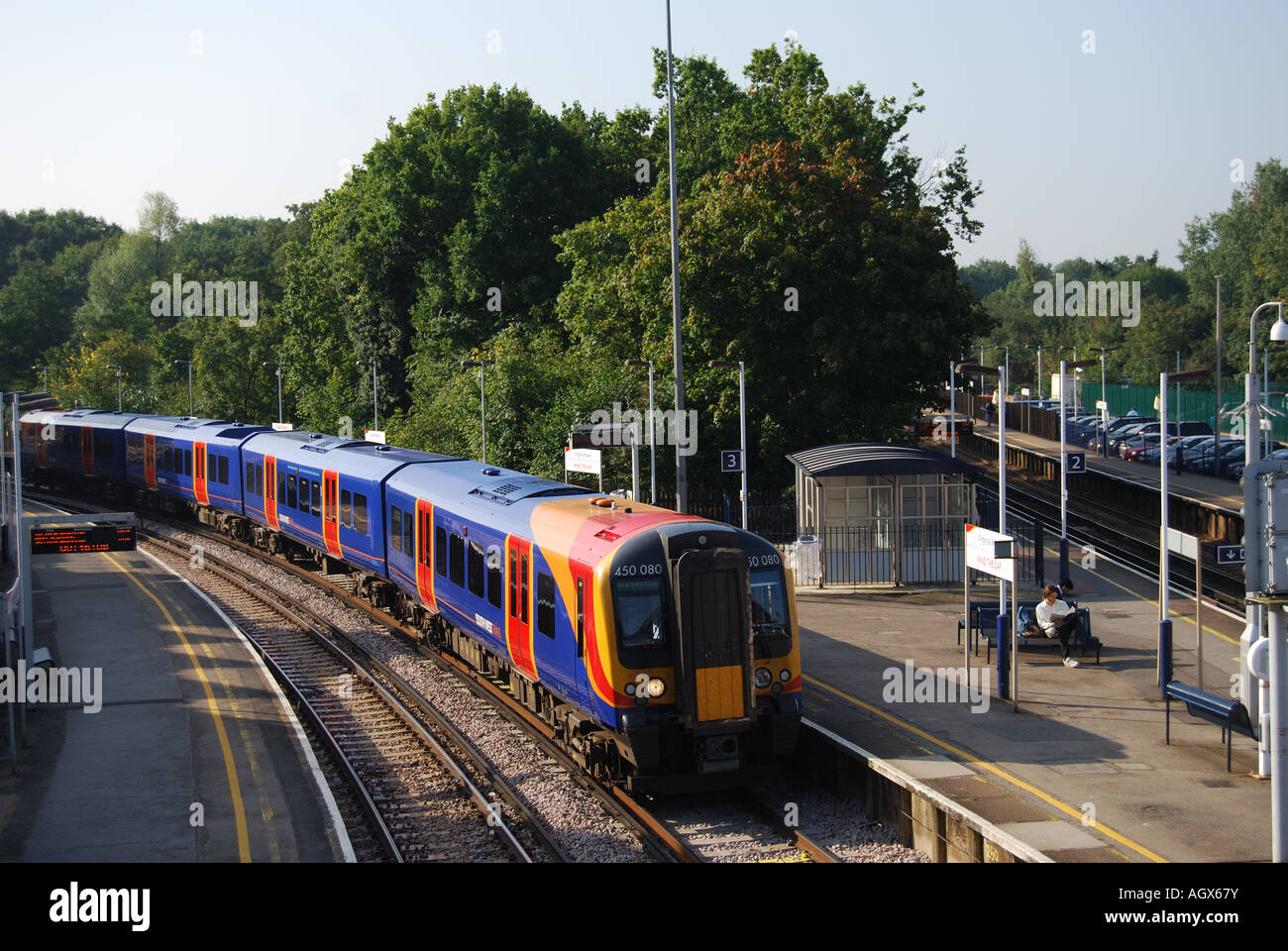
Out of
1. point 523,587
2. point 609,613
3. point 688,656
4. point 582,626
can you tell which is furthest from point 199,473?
point 688,656

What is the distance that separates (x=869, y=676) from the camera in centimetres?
1823

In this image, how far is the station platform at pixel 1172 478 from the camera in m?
38.2

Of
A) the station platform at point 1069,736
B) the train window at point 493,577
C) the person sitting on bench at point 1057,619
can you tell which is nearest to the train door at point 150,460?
the station platform at point 1069,736

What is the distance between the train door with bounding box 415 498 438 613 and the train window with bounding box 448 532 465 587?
4.07ft

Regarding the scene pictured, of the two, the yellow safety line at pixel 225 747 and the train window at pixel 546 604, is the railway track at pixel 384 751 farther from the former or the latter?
the train window at pixel 546 604

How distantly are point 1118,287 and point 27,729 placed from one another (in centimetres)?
10546

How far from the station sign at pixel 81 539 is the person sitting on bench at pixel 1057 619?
1517 centimetres

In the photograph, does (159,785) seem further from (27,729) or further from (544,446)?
(544,446)

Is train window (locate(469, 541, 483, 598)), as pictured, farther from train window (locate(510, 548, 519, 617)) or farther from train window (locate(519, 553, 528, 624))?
train window (locate(519, 553, 528, 624))

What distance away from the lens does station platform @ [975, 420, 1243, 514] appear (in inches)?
1503

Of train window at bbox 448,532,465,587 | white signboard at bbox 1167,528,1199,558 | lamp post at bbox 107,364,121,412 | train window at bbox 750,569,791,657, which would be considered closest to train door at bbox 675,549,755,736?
train window at bbox 750,569,791,657
